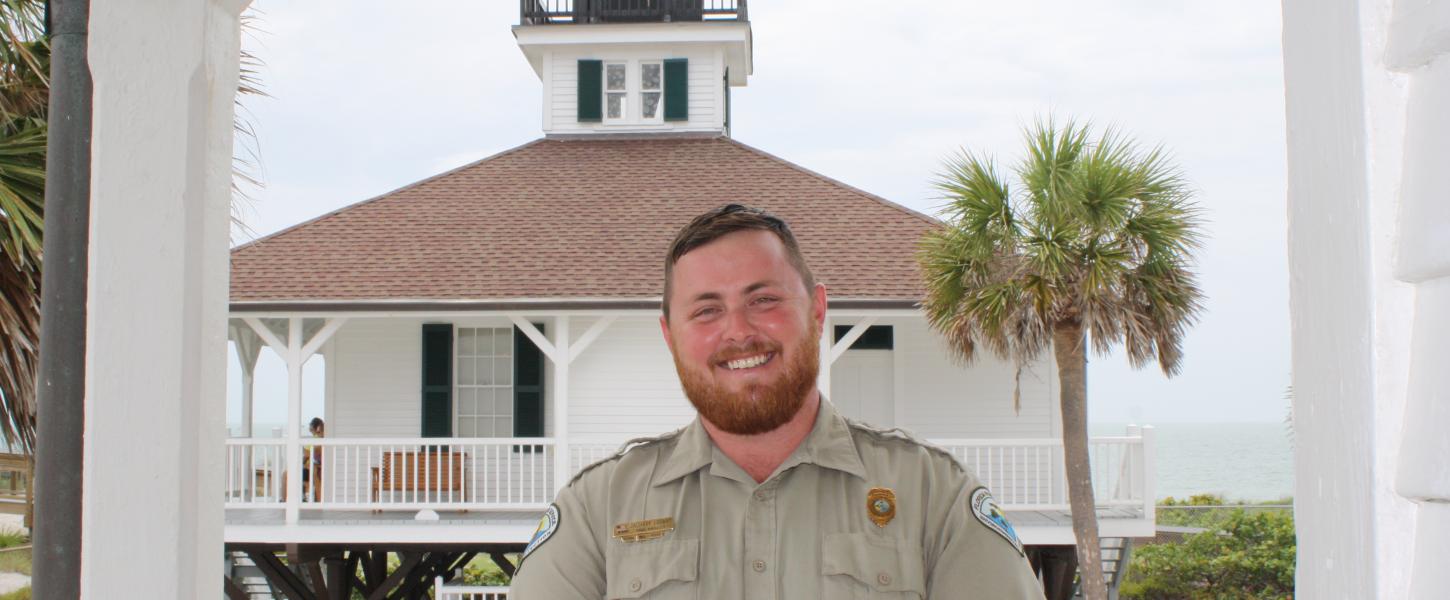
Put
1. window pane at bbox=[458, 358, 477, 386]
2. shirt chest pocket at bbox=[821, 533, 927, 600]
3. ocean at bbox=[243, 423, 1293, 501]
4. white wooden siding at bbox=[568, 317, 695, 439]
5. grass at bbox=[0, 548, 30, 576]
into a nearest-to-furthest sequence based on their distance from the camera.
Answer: shirt chest pocket at bbox=[821, 533, 927, 600] < white wooden siding at bbox=[568, 317, 695, 439] < window pane at bbox=[458, 358, 477, 386] < grass at bbox=[0, 548, 30, 576] < ocean at bbox=[243, 423, 1293, 501]

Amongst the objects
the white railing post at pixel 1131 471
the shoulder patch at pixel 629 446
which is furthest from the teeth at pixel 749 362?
the white railing post at pixel 1131 471

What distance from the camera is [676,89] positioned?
19453 mm

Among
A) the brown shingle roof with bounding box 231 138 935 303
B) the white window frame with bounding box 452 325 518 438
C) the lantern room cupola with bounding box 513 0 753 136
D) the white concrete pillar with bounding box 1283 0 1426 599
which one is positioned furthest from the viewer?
the lantern room cupola with bounding box 513 0 753 136

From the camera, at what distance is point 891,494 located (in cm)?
248

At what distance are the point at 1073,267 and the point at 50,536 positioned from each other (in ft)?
34.8

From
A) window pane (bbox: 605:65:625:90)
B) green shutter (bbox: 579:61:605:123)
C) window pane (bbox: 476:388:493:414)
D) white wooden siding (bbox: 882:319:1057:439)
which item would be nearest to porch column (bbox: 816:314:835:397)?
white wooden siding (bbox: 882:319:1057:439)

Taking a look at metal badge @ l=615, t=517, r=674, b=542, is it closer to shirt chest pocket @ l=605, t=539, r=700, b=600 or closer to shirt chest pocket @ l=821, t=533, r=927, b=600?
shirt chest pocket @ l=605, t=539, r=700, b=600

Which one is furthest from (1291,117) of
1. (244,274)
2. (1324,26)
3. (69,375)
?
(244,274)

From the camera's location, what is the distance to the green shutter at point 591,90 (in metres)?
19.4

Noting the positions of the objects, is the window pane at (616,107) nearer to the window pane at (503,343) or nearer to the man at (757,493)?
the window pane at (503,343)

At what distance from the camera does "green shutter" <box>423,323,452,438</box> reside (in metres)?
15.9

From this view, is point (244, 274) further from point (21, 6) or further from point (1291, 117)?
point (1291, 117)

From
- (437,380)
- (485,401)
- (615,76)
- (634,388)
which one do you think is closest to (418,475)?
(437,380)

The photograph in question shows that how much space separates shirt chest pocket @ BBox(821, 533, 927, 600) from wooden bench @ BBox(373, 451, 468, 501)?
39.1ft
